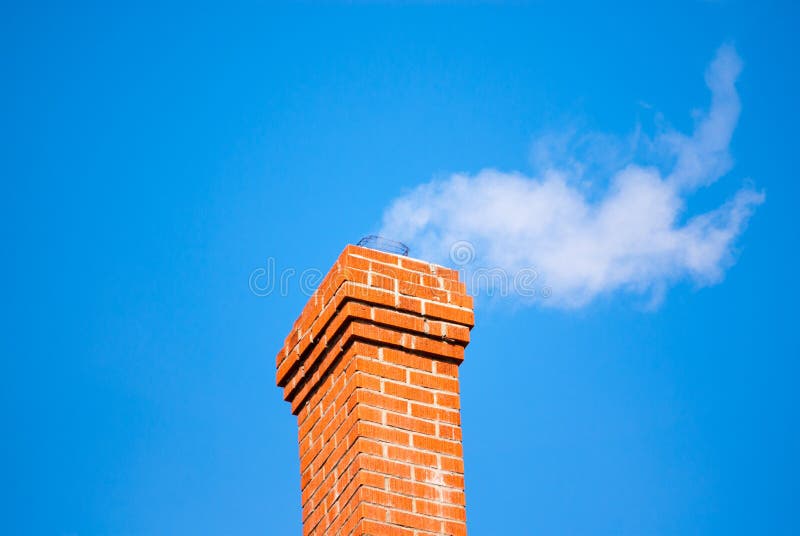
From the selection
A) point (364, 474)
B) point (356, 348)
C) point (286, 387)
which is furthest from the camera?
point (286, 387)

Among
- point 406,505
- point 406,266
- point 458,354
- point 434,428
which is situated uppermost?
point 406,266

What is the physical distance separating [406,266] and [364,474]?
1.19 m

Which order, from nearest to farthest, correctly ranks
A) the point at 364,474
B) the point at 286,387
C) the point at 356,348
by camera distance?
the point at 364,474
the point at 356,348
the point at 286,387

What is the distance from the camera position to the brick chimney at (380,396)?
545cm

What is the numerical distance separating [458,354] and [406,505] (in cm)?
91

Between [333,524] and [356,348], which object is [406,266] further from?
[333,524]

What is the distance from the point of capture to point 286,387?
21.0ft

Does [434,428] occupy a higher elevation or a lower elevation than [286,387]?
lower

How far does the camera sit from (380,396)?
5.66 metres

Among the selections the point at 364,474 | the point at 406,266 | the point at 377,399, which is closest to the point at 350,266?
the point at 406,266

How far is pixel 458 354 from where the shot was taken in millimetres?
6008

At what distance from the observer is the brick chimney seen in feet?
17.9

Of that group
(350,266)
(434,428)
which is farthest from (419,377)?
(350,266)

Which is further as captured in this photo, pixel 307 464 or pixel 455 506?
pixel 307 464
